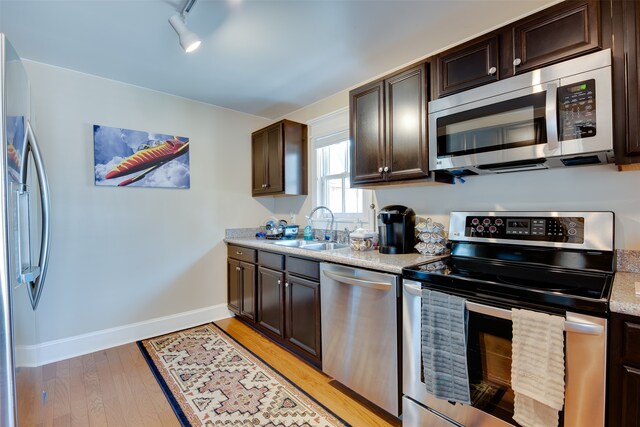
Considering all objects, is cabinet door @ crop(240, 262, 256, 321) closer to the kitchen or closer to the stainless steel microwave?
the kitchen

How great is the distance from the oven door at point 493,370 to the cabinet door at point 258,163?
92.5 inches

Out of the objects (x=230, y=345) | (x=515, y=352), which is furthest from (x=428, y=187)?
(x=230, y=345)

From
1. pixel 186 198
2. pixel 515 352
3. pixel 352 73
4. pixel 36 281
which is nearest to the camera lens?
pixel 515 352

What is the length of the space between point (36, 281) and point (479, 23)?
9.61 feet

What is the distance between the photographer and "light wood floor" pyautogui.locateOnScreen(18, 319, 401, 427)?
1731 mm

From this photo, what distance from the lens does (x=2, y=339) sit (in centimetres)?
99

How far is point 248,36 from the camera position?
2061 millimetres

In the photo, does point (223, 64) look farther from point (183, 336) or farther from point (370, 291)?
point (183, 336)

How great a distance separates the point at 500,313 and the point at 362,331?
827mm

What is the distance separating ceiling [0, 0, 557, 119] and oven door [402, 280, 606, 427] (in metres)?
1.68

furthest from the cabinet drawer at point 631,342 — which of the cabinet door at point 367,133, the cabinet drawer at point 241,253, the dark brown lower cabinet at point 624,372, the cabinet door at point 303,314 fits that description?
the cabinet drawer at point 241,253

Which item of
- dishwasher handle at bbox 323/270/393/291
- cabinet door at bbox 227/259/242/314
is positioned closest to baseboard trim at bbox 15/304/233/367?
cabinet door at bbox 227/259/242/314

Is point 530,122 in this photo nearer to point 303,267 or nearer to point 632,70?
point 632,70

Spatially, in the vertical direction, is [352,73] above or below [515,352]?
above
